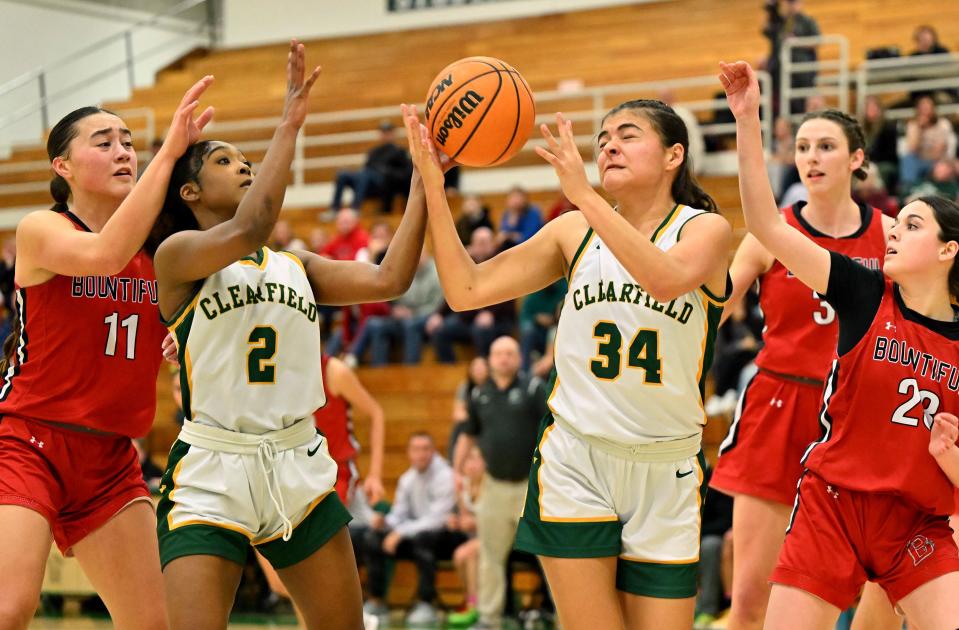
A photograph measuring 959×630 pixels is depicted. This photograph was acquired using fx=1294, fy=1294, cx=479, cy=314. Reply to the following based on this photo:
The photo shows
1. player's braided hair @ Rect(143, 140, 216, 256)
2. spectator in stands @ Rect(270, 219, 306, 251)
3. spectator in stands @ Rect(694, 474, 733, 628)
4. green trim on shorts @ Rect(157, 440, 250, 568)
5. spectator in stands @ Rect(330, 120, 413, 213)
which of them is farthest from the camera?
spectator in stands @ Rect(330, 120, 413, 213)

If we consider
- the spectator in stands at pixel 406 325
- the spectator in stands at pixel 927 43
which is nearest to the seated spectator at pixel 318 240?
the spectator in stands at pixel 406 325

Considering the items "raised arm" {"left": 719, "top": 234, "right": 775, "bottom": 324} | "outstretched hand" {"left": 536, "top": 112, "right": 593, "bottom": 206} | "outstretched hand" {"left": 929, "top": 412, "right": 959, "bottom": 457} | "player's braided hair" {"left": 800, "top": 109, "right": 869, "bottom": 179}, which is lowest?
"outstretched hand" {"left": 929, "top": 412, "right": 959, "bottom": 457}

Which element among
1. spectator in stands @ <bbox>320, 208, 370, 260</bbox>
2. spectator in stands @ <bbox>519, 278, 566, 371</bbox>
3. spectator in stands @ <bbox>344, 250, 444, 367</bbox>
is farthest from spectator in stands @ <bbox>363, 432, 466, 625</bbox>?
spectator in stands @ <bbox>320, 208, 370, 260</bbox>

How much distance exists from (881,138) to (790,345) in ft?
27.1

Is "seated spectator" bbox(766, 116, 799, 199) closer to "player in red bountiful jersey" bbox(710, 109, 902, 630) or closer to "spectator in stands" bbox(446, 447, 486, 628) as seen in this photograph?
"spectator in stands" bbox(446, 447, 486, 628)

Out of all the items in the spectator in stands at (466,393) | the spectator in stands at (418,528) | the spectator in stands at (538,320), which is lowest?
the spectator in stands at (418,528)

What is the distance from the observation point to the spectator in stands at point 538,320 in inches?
491

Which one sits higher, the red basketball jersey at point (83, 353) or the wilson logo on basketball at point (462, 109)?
the wilson logo on basketball at point (462, 109)

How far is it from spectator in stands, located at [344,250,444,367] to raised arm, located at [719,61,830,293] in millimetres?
9406

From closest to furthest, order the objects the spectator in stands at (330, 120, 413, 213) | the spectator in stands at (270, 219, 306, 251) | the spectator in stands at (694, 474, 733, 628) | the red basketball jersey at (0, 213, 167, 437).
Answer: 1. the red basketball jersey at (0, 213, 167, 437)
2. the spectator in stands at (694, 474, 733, 628)
3. the spectator in stands at (270, 219, 306, 251)
4. the spectator in stands at (330, 120, 413, 213)

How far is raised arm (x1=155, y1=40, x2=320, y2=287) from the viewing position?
13.9ft

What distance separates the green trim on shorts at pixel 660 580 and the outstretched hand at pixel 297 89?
1.89 m

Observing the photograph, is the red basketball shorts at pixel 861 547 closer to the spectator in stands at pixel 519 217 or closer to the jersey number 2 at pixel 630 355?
the jersey number 2 at pixel 630 355

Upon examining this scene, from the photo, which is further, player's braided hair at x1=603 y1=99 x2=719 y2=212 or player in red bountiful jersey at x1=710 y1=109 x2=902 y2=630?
player in red bountiful jersey at x1=710 y1=109 x2=902 y2=630
